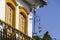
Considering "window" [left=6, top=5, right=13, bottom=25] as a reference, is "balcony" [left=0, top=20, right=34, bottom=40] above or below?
below

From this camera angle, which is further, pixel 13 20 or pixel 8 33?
pixel 13 20

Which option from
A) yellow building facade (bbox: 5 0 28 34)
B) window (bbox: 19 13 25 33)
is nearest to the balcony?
yellow building facade (bbox: 5 0 28 34)

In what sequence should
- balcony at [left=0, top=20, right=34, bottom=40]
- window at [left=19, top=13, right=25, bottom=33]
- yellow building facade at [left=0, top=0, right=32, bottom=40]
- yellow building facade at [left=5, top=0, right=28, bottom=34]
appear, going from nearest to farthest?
balcony at [left=0, top=20, right=34, bottom=40]
yellow building facade at [left=0, top=0, right=32, bottom=40]
yellow building facade at [left=5, top=0, right=28, bottom=34]
window at [left=19, top=13, right=25, bottom=33]

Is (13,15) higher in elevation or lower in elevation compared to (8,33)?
higher

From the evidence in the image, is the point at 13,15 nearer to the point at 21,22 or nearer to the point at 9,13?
the point at 9,13

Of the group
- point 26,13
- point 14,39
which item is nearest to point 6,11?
point 14,39

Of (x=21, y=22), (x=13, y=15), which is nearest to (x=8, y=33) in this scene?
(x=13, y=15)

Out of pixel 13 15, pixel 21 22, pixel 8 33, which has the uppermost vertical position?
pixel 13 15

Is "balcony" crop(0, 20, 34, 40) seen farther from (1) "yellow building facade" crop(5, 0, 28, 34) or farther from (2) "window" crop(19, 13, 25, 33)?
(2) "window" crop(19, 13, 25, 33)

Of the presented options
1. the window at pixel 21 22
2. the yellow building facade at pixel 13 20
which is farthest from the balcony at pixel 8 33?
the window at pixel 21 22

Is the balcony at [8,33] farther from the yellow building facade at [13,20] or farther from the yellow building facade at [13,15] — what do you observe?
the yellow building facade at [13,15]

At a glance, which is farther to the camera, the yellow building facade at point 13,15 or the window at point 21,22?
the window at point 21,22

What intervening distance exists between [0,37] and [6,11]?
235cm

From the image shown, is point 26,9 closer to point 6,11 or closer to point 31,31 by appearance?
point 31,31
